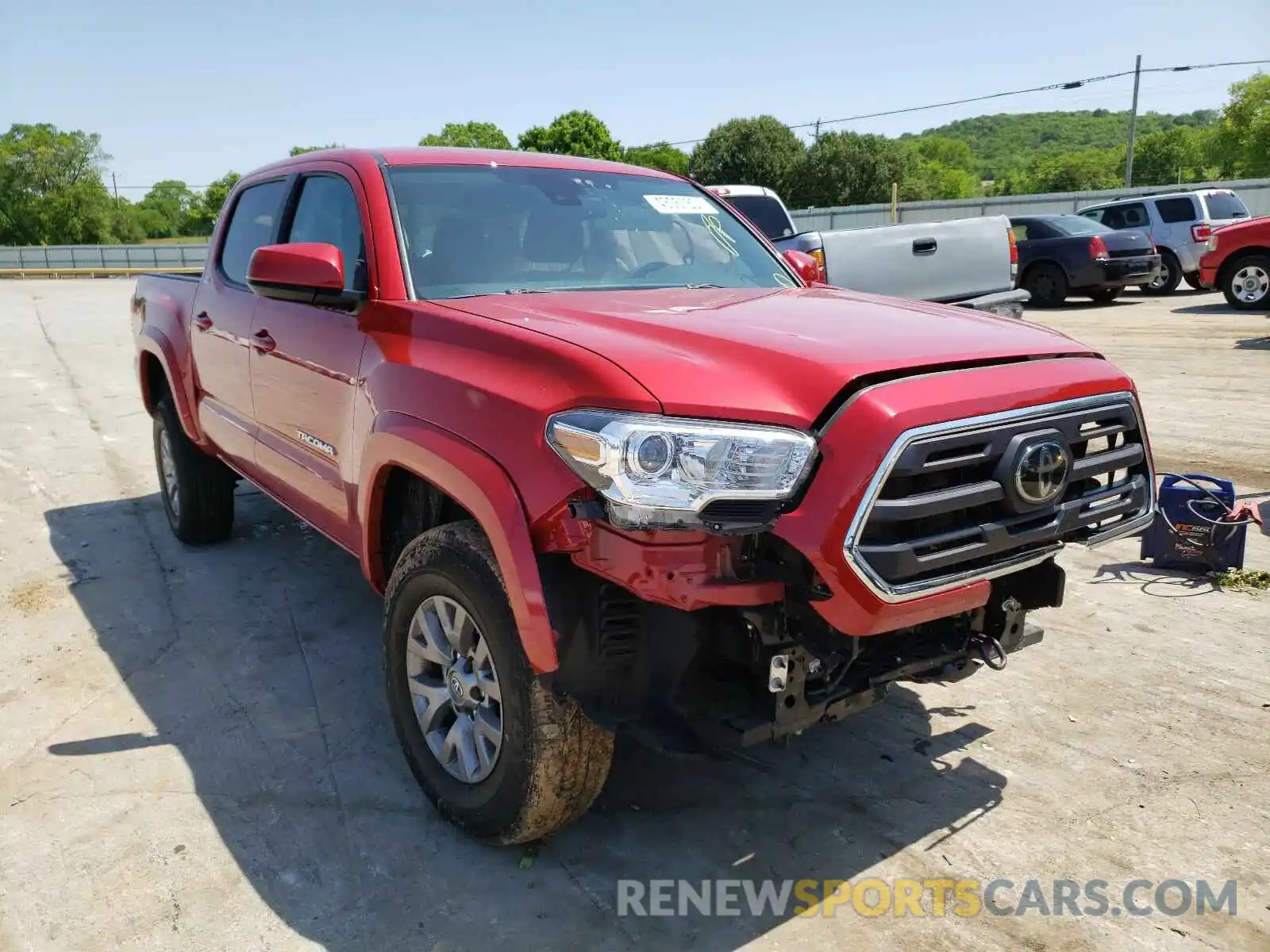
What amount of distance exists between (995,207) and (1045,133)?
147 meters

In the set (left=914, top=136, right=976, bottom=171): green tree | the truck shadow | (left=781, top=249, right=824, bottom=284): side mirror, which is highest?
(left=914, top=136, right=976, bottom=171): green tree

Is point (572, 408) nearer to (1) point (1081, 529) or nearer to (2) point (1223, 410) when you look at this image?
(1) point (1081, 529)

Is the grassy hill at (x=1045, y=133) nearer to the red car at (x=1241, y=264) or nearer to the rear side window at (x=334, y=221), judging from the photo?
the red car at (x=1241, y=264)

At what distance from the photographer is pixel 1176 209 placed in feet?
57.1

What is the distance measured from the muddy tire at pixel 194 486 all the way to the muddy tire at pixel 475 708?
2905mm

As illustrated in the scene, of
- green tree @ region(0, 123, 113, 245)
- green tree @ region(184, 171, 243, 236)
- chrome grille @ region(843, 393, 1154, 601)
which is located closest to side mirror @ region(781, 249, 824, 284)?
chrome grille @ region(843, 393, 1154, 601)

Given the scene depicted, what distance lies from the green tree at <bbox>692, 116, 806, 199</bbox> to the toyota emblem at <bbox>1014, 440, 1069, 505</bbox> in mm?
70874

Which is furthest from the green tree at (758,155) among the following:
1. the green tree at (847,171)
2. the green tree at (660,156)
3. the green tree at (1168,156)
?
the green tree at (1168,156)

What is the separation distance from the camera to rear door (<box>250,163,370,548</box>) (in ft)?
10.9

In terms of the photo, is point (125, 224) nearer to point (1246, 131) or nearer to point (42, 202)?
point (42, 202)

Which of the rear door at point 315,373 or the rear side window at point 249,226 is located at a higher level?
the rear side window at point 249,226

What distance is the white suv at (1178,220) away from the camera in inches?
682

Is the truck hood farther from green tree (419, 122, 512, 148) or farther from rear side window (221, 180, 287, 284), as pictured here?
green tree (419, 122, 512, 148)

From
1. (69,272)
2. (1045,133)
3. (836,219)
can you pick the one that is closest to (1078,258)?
(836,219)
